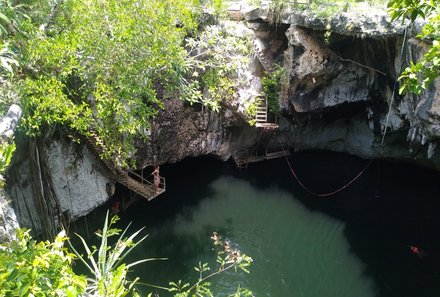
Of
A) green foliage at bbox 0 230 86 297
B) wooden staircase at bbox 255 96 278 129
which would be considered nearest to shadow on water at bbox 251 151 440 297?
wooden staircase at bbox 255 96 278 129

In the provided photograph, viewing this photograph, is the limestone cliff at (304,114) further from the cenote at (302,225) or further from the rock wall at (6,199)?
the rock wall at (6,199)

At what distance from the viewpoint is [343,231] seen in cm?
1246

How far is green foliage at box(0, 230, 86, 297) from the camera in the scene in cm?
228

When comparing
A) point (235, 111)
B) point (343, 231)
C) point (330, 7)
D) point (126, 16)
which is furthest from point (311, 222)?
point (126, 16)

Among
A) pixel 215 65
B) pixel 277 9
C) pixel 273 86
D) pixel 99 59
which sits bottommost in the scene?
pixel 273 86

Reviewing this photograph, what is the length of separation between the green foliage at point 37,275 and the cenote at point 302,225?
26.4ft

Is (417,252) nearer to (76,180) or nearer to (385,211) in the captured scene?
(385,211)

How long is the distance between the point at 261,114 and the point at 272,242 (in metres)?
5.45

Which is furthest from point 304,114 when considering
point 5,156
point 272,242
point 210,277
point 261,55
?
point 5,156

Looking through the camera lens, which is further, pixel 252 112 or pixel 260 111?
pixel 260 111

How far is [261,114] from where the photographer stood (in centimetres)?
1534

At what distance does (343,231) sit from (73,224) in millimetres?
8495

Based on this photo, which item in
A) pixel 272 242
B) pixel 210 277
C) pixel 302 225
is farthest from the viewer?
pixel 302 225

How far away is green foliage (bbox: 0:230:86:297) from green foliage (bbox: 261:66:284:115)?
43.3 feet
